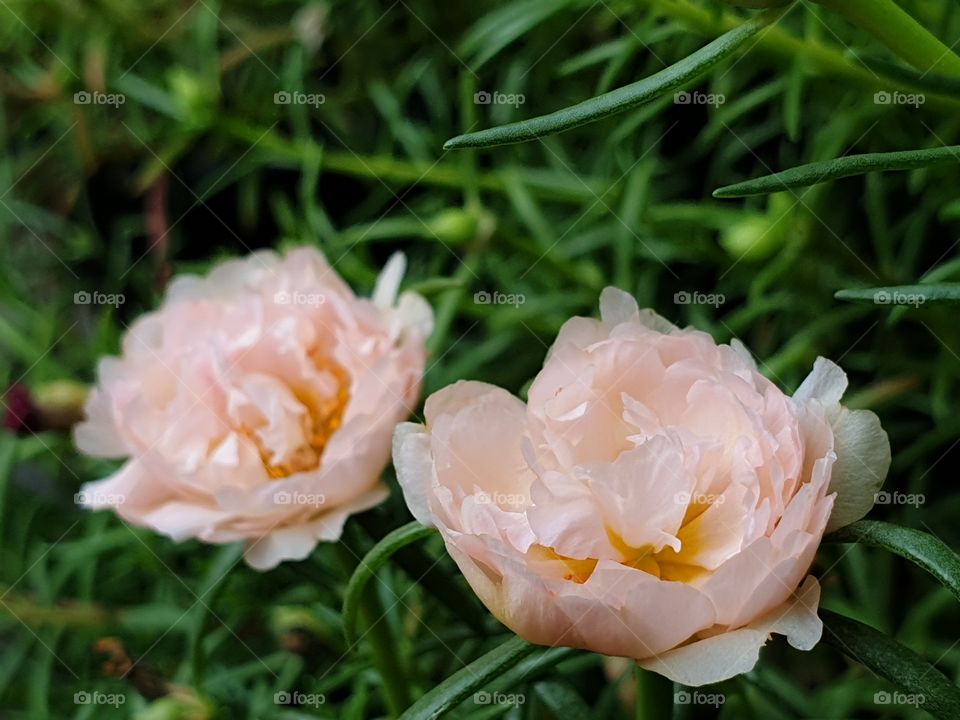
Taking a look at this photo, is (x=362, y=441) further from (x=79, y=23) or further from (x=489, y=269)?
(x=79, y=23)

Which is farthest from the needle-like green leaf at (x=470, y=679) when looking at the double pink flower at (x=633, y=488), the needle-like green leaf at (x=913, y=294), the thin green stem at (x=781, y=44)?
the thin green stem at (x=781, y=44)

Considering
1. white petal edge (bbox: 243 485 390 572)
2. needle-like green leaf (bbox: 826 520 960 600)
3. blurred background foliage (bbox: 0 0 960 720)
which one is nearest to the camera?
needle-like green leaf (bbox: 826 520 960 600)

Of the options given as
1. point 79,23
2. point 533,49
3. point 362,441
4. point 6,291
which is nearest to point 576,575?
point 362,441

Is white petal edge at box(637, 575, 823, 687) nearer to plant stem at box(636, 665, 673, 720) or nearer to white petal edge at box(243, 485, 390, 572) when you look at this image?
plant stem at box(636, 665, 673, 720)

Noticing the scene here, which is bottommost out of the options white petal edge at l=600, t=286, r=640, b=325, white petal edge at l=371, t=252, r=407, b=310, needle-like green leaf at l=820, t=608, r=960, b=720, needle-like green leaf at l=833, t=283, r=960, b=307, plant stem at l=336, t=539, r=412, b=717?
plant stem at l=336, t=539, r=412, b=717

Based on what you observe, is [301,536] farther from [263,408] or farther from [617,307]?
[617,307]

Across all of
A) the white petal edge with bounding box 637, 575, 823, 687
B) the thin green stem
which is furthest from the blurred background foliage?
the white petal edge with bounding box 637, 575, 823, 687

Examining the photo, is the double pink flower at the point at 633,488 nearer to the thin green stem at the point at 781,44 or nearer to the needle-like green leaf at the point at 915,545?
the needle-like green leaf at the point at 915,545

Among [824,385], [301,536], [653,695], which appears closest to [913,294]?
[824,385]
